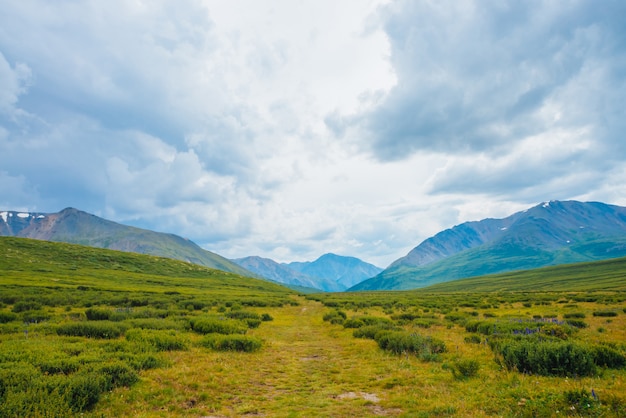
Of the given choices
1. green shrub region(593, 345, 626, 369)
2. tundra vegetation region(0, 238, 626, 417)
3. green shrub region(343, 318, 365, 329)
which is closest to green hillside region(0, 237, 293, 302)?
green shrub region(343, 318, 365, 329)

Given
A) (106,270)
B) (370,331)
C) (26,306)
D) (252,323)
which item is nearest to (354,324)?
(370,331)

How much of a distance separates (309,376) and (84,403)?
852 cm

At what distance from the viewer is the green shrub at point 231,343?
1812cm

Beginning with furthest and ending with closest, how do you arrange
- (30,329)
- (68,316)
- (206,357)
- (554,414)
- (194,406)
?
1. (68,316)
2. (30,329)
3. (206,357)
4. (194,406)
5. (554,414)

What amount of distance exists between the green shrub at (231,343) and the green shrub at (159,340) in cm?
148

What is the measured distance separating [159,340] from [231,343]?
12.9ft

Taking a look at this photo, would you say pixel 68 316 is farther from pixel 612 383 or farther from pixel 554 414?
pixel 612 383

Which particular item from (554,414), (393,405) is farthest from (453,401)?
(554,414)

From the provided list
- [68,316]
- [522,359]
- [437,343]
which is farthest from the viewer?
[68,316]

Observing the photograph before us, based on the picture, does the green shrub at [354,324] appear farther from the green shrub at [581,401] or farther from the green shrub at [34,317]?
the green shrub at [34,317]

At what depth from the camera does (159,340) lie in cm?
1686

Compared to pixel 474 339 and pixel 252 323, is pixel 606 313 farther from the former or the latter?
pixel 252 323

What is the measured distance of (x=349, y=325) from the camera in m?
28.4

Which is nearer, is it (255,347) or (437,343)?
(437,343)
